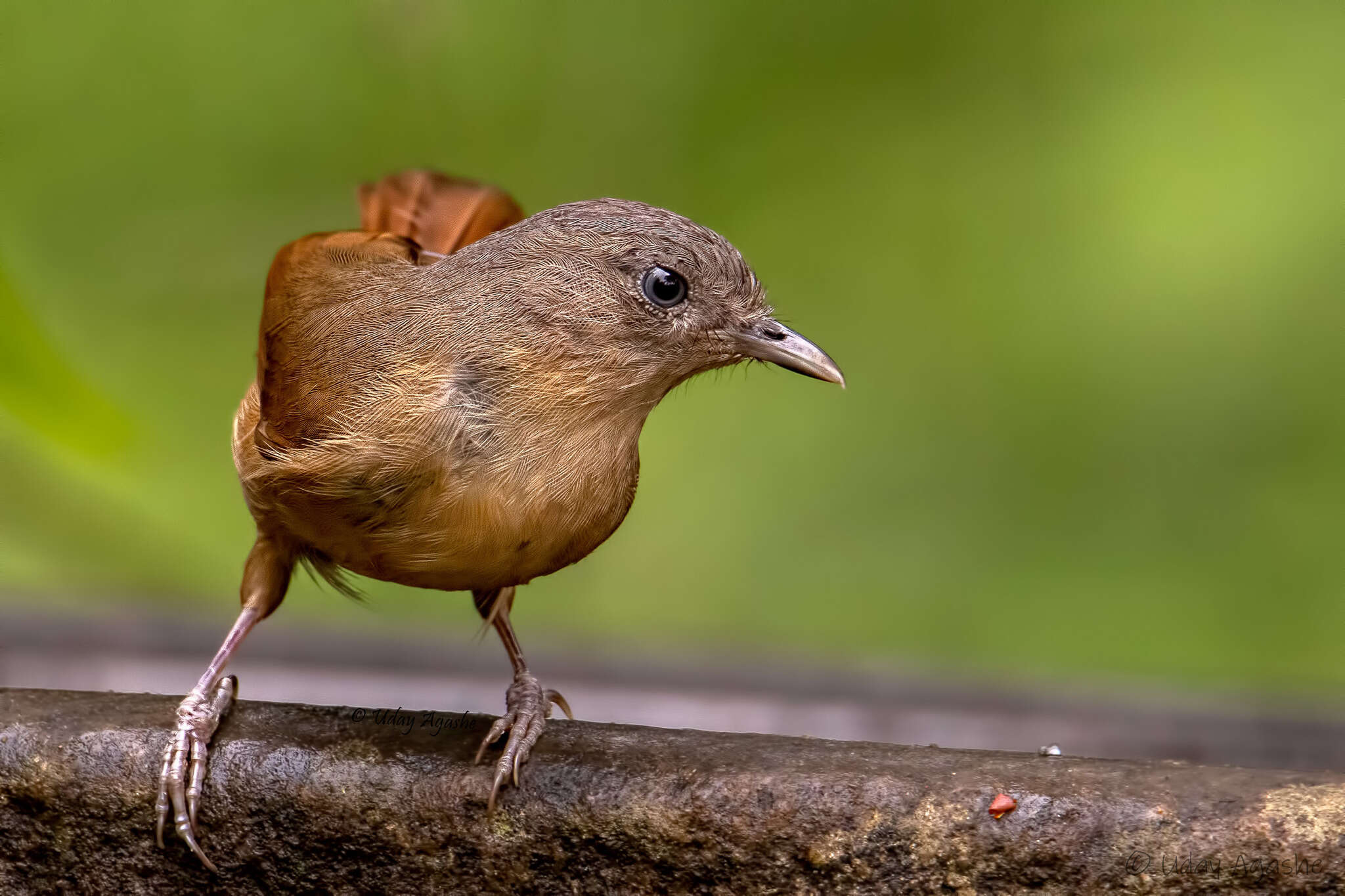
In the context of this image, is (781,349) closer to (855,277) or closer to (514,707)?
(514,707)

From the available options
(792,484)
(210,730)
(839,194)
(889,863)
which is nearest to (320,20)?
(839,194)

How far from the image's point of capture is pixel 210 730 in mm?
2422

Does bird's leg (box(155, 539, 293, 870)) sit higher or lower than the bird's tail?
lower

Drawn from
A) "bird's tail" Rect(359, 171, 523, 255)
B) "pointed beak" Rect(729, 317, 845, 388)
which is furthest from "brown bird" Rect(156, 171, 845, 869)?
"bird's tail" Rect(359, 171, 523, 255)

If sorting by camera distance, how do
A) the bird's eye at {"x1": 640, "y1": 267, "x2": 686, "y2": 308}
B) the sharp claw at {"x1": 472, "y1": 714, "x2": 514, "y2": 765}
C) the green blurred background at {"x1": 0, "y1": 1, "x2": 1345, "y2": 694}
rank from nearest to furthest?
1. the sharp claw at {"x1": 472, "y1": 714, "x2": 514, "y2": 765}
2. the bird's eye at {"x1": 640, "y1": 267, "x2": 686, "y2": 308}
3. the green blurred background at {"x1": 0, "y1": 1, "x2": 1345, "y2": 694}

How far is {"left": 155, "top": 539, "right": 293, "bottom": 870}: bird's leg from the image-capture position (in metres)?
2.25

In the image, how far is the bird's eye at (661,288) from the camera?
2.43 metres

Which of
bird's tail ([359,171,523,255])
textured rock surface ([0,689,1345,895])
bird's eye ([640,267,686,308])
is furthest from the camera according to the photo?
bird's tail ([359,171,523,255])

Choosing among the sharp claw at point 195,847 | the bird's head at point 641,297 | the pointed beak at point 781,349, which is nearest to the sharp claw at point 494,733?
the sharp claw at point 195,847

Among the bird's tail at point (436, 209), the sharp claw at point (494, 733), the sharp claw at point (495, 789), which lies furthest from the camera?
the bird's tail at point (436, 209)

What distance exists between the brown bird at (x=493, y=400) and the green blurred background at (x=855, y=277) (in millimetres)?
1487

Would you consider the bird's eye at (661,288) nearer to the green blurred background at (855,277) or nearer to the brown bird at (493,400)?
the brown bird at (493,400)

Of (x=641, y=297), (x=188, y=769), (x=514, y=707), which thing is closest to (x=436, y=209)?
(x=641, y=297)

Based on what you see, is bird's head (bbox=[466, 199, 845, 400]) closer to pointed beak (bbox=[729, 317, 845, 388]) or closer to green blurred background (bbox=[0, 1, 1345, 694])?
pointed beak (bbox=[729, 317, 845, 388])
